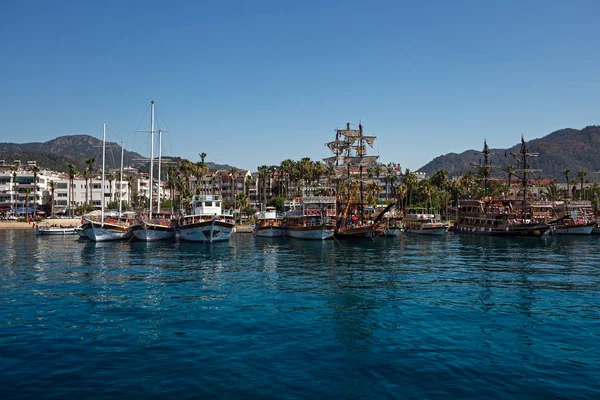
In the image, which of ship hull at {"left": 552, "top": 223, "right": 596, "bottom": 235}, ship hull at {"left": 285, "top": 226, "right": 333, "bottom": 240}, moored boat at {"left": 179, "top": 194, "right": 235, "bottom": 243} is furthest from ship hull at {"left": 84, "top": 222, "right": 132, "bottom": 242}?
ship hull at {"left": 552, "top": 223, "right": 596, "bottom": 235}

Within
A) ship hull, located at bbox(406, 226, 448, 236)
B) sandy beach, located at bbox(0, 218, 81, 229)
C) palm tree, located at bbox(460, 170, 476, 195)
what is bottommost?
ship hull, located at bbox(406, 226, 448, 236)

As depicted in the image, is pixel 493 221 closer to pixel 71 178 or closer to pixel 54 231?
pixel 54 231

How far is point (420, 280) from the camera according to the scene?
32.5 metres

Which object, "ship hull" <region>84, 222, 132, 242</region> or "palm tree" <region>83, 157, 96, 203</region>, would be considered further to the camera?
"palm tree" <region>83, 157, 96, 203</region>

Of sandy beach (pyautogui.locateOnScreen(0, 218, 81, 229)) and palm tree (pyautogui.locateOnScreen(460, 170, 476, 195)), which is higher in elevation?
palm tree (pyautogui.locateOnScreen(460, 170, 476, 195))

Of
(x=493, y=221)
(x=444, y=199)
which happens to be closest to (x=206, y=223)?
(x=493, y=221)

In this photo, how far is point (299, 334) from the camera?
1825cm

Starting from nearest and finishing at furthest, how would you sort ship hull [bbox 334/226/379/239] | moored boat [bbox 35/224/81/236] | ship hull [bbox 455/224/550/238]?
ship hull [bbox 334/226/379/239] → ship hull [bbox 455/224/550/238] → moored boat [bbox 35/224/81/236]

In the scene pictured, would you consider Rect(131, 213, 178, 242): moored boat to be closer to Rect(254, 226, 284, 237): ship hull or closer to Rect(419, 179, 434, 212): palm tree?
Rect(254, 226, 284, 237): ship hull

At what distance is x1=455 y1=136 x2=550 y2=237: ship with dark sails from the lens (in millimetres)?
84250

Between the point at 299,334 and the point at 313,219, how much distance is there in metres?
59.1

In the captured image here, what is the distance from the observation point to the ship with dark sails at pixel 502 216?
8425 centimetres

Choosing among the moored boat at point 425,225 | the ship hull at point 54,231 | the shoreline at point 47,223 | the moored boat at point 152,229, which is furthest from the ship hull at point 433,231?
the ship hull at point 54,231

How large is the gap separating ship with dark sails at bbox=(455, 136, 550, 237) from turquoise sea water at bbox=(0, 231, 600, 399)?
51.5 metres
